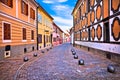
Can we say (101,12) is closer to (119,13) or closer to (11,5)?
(119,13)

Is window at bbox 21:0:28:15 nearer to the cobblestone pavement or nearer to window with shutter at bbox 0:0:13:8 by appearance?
window with shutter at bbox 0:0:13:8

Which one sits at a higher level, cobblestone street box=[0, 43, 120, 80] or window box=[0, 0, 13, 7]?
window box=[0, 0, 13, 7]

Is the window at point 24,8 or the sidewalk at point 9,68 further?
the window at point 24,8

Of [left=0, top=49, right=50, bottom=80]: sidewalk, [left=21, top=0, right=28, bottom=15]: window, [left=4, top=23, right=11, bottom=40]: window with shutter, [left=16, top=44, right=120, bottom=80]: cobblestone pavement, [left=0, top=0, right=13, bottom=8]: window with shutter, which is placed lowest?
[left=0, top=49, right=50, bottom=80]: sidewalk

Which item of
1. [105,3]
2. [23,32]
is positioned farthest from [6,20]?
[105,3]

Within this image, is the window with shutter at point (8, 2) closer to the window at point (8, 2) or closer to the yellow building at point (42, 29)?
the window at point (8, 2)

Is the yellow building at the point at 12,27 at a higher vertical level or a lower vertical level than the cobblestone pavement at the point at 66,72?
higher

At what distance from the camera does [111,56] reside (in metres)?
13.2

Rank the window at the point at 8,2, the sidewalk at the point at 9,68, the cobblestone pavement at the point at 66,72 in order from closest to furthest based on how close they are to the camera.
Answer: the cobblestone pavement at the point at 66,72, the sidewalk at the point at 9,68, the window at the point at 8,2

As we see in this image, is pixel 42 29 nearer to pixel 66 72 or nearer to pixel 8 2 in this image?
pixel 8 2

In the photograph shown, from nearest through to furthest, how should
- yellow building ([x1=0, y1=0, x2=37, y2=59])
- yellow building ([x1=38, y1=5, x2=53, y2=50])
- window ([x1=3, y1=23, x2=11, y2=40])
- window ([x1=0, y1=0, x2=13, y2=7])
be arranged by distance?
1. yellow building ([x1=0, y1=0, x2=37, y2=59])
2. window ([x1=0, y1=0, x2=13, y2=7])
3. window ([x1=3, y1=23, x2=11, y2=40])
4. yellow building ([x1=38, y1=5, x2=53, y2=50])

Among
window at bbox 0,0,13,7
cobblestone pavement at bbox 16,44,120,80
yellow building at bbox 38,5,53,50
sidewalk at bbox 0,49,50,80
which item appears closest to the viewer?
cobblestone pavement at bbox 16,44,120,80

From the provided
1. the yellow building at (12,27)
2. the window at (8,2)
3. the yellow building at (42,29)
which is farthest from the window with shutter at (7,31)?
the yellow building at (42,29)

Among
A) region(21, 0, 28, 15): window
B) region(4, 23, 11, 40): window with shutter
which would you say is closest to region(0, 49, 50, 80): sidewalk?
region(4, 23, 11, 40): window with shutter
